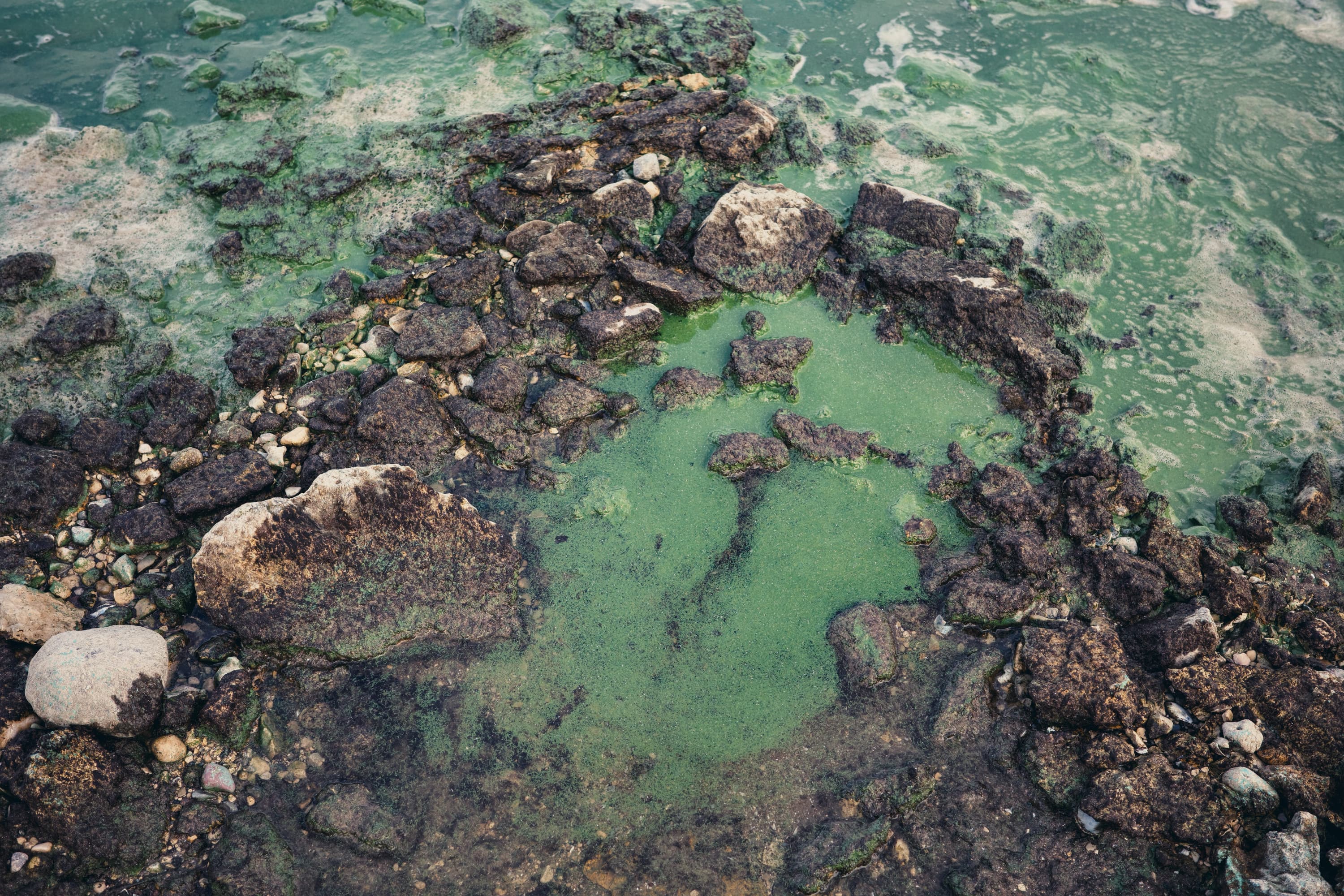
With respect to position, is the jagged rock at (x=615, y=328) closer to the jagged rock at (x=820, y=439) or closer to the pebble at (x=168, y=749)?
the jagged rock at (x=820, y=439)

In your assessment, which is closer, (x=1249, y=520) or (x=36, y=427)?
(x=1249, y=520)

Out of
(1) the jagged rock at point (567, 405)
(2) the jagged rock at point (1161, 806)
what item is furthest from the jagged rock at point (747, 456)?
(2) the jagged rock at point (1161, 806)

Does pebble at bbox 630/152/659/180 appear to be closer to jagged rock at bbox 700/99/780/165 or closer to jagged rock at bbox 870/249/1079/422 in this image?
jagged rock at bbox 700/99/780/165

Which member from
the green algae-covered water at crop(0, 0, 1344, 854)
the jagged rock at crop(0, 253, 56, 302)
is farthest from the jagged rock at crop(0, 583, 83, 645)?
the jagged rock at crop(0, 253, 56, 302)

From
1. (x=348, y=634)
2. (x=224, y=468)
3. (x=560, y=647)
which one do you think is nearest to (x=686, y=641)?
(x=560, y=647)

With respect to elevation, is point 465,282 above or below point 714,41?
below

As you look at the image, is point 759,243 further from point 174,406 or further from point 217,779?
point 217,779

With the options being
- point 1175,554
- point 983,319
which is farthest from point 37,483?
point 1175,554
